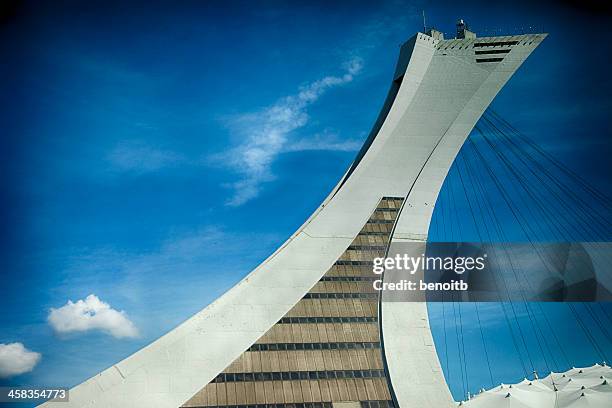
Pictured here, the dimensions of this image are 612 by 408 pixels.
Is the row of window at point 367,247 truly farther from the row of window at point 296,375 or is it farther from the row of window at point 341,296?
the row of window at point 296,375

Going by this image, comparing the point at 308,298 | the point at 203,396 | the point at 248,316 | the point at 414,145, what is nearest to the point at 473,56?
the point at 414,145

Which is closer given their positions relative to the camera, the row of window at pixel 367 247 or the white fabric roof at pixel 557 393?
the white fabric roof at pixel 557 393

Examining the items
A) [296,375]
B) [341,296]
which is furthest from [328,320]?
[296,375]

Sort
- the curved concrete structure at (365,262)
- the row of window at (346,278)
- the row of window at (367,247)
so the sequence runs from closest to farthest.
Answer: the curved concrete structure at (365,262)
the row of window at (346,278)
the row of window at (367,247)

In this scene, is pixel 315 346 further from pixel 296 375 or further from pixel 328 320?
pixel 296 375

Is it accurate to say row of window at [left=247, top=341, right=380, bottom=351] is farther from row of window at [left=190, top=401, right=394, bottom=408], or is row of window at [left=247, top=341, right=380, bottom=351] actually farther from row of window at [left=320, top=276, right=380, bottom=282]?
row of window at [left=320, top=276, right=380, bottom=282]

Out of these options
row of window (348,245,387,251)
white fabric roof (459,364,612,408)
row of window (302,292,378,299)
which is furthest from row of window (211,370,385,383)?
row of window (348,245,387,251)

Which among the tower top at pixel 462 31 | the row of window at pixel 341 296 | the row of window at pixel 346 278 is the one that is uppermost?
the tower top at pixel 462 31

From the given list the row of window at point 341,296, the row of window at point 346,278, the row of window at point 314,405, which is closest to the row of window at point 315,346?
the row of window at point 341,296
